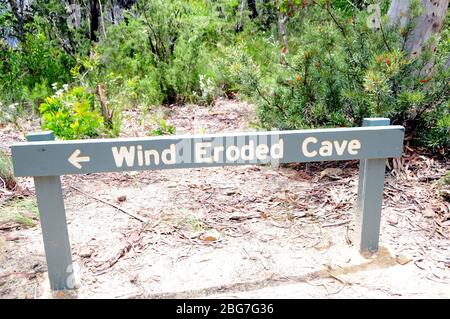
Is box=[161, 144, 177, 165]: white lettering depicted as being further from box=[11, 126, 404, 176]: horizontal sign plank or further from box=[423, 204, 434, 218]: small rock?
box=[423, 204, 434, 218]: small rock

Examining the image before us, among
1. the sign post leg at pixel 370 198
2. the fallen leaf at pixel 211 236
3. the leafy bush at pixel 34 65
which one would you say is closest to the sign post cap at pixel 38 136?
the fallen leaf at pixel 211 236

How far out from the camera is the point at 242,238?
2.85m

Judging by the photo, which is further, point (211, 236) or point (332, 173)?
point (332, 173)

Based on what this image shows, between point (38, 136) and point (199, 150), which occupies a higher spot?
point (38, 136)

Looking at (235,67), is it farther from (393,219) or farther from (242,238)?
(393,219)

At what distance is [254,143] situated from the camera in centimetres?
223

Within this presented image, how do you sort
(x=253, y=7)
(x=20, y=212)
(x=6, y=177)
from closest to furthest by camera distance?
(x=20, y=212) < (x=6, y=177) < (x=253, y=7)

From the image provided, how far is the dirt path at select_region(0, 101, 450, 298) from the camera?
2.38 meters

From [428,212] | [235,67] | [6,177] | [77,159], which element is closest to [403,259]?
[428,212]

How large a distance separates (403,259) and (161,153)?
1.60 m

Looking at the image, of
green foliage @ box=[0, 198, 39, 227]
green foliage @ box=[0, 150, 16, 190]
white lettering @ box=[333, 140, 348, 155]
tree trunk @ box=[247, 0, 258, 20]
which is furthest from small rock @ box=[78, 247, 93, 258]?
tree trunk @ box=[247, 0, 258, 20]
